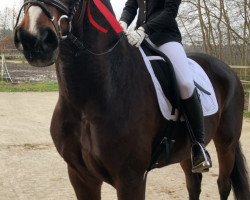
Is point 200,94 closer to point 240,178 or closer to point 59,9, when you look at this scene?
point 240,178

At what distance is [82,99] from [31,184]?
9.62 feet

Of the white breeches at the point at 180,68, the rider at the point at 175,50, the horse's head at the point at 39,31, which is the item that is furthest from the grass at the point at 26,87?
the horse's head at the point at 39,31

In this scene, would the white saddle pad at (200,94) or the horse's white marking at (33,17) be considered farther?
the white saddle pad at (200,94)

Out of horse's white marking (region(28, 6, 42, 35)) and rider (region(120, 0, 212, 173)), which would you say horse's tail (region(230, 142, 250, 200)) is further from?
horse's white marking (region(28, 6, 42, 35))

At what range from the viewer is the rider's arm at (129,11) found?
306 centimetres

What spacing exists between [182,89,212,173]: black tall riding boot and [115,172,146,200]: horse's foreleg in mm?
644

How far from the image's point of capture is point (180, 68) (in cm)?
277

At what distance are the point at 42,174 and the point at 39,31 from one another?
3.96m

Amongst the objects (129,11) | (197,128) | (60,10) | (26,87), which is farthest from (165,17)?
(26,87)

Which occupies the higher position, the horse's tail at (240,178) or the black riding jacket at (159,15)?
the black riding jacket at (159,15)

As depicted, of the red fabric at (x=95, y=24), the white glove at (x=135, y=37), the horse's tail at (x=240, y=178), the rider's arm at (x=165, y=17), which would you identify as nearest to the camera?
the red fabric at (x=95, y=24)

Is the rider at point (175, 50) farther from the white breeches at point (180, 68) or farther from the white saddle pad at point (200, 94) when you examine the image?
the white saddle pad at point (200, 94)

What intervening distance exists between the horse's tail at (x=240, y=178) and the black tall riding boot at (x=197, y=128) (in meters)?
1.25

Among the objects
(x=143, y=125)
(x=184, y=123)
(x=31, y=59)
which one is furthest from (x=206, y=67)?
(x=31, y=59)
